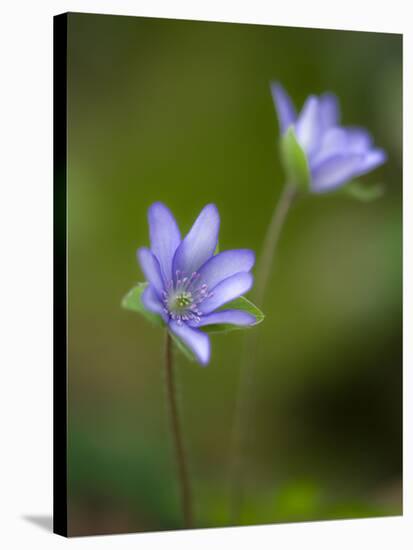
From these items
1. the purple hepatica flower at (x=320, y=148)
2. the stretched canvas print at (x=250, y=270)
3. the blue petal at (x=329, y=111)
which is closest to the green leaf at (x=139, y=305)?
the stretched canvas print at (x=250, y=270)

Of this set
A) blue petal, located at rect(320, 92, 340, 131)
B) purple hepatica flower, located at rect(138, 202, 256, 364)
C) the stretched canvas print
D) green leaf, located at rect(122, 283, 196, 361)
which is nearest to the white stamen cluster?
purple hepatica flower, located at rect(138, 202, 256, 364)

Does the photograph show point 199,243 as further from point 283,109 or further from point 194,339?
point 283,109

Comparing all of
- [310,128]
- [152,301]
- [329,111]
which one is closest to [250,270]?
[310,128]

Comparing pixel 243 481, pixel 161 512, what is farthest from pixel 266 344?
pixel 161 512

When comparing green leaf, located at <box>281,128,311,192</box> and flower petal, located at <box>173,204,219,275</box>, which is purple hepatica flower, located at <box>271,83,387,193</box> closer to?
green leaf, located at <box>281,128,311,192</box>

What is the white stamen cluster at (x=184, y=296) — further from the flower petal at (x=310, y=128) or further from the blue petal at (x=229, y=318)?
the flower petal at (x=310, y=128)
